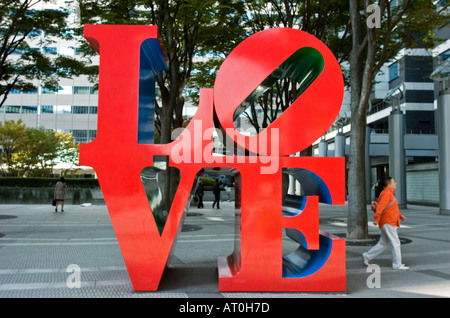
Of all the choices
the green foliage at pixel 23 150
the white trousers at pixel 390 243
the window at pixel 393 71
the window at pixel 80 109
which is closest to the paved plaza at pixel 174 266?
the white trousers at pixel 390 243

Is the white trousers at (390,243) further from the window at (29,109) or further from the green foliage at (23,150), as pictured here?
the window at (29,109)

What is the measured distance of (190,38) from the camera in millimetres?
14320

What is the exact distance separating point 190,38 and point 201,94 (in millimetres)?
8948

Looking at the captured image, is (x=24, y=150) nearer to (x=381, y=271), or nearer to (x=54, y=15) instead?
(x=54, y=15)

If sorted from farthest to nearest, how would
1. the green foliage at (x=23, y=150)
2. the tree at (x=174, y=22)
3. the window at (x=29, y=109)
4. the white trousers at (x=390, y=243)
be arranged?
1. the window at (x=29, y=109)
2. the green foliage at (x=23, y=150)
3. the tree at (x=174, y=22)
4. the white trousers at (x=390, y=243)

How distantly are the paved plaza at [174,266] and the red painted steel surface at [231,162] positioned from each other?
385 mm

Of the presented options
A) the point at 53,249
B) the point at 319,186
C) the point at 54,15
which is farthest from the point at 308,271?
the point at 54,15

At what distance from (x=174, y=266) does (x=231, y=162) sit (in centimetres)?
272

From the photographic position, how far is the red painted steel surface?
18.8 feet

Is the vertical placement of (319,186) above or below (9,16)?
below

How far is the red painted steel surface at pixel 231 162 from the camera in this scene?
5.72 m

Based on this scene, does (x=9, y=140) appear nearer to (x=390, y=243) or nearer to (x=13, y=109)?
(x=13, y=109)


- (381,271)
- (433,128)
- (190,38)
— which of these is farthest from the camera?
(433,128)

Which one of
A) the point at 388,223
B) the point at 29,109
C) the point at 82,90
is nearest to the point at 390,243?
the point at 388,223
